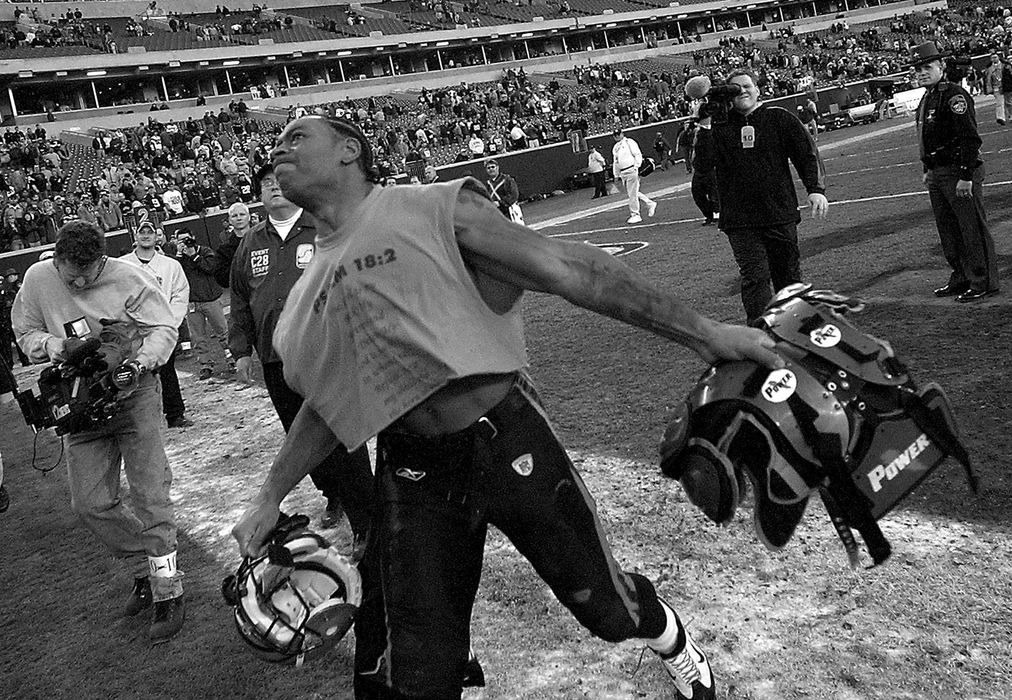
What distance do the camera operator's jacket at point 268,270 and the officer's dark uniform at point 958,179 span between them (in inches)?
201

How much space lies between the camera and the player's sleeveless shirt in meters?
2.16

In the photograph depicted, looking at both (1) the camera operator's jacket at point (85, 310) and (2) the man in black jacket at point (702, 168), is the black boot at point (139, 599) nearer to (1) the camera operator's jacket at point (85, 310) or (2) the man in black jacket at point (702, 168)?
(1) the camera operator's jacket at point (85, 310)

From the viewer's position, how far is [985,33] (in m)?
54.0

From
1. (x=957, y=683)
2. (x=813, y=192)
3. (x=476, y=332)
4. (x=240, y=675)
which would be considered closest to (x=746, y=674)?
(x=957, y=683)

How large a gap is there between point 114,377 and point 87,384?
0.40 ft

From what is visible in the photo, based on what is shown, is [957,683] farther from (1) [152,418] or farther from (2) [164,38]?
(2) [164,38]

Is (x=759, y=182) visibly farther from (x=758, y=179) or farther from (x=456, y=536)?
(x=456, y=536)

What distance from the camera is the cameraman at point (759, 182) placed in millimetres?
6184

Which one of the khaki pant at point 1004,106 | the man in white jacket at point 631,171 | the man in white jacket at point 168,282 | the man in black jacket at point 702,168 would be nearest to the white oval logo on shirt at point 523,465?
the man in white jacket at point 168,282

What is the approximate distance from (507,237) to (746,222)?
4533 mm

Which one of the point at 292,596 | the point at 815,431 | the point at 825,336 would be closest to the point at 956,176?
the point at 825,336

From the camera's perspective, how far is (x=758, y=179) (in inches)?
243

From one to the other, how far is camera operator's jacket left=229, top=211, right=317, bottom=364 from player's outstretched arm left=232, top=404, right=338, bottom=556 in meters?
2.13

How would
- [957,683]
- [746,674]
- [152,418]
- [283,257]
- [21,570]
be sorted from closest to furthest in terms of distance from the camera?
[957,683]
[746,674]
[152,418]
[283,257]
[21,570]
